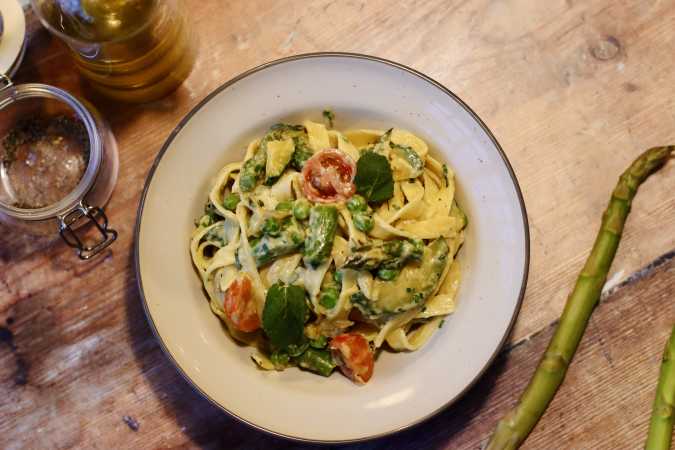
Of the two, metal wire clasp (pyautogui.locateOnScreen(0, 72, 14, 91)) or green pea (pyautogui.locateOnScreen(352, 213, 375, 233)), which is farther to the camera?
metal wire clasp (pyautogui.locateOnScreen(0, 72, 14, 91))

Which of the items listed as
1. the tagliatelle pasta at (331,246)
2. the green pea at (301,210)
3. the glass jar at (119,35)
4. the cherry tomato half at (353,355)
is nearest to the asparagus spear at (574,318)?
the tagliatelle pasta at (331,246)

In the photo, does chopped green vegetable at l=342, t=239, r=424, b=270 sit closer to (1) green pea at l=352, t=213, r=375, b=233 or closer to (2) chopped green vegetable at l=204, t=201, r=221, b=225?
(1) green pea at l=352, t=213, r=375, b=233

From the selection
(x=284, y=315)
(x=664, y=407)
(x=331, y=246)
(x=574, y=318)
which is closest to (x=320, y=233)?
(x=331, y=246)

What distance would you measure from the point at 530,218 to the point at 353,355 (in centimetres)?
95

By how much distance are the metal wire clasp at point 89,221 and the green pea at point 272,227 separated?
0.71 m

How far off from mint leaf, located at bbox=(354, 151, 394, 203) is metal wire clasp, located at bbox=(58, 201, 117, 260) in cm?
103

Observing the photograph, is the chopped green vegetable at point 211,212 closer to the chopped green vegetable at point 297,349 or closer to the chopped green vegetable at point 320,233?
the chopped green vegetable at point 320,233

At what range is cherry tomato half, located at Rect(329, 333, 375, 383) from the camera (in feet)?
7.74

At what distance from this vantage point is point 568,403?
2.72 meters

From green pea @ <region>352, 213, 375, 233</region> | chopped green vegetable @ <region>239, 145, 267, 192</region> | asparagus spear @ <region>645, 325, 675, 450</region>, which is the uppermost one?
chopped green vegetable @ <region>239, 145, 267, 192</region>

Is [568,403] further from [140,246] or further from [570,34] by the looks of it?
[140,246]

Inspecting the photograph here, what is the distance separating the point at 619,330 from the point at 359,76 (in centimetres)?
143

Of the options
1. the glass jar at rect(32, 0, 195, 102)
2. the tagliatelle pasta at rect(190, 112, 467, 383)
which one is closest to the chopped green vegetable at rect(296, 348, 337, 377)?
the tagliatelle pasta at rect(190, 112, 467, 383)

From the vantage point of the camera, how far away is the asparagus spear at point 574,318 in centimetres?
263
